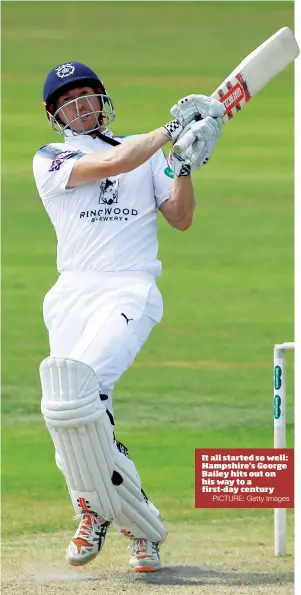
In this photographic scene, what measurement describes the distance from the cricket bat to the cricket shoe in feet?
4.35

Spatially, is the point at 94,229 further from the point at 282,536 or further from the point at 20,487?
the point at 20,487

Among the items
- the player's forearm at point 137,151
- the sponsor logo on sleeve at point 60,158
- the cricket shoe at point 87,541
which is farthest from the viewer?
the sponsor logo on sleeve at point 60,158

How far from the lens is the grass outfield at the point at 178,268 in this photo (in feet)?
21.0

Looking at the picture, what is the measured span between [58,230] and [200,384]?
3746mm

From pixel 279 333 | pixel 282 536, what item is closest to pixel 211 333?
pixel 279 333

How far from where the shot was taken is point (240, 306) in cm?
963

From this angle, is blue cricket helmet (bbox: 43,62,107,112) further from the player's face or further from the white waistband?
the white waistband

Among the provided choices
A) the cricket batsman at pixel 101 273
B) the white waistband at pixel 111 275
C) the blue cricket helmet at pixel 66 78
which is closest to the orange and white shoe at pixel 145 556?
the cricket batsman at pixel 101 273

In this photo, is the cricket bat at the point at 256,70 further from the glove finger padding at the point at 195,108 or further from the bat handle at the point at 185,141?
the bat handle at the point at 185,141

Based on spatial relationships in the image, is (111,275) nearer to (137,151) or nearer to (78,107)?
(137,151)

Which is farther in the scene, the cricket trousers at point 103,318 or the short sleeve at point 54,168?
the short sleeve at point 54,168

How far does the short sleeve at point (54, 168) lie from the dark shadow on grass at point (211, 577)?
4.22 feet

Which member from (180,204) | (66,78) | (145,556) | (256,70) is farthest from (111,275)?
(145,556)

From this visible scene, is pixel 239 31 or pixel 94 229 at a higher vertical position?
pixel 239 31
